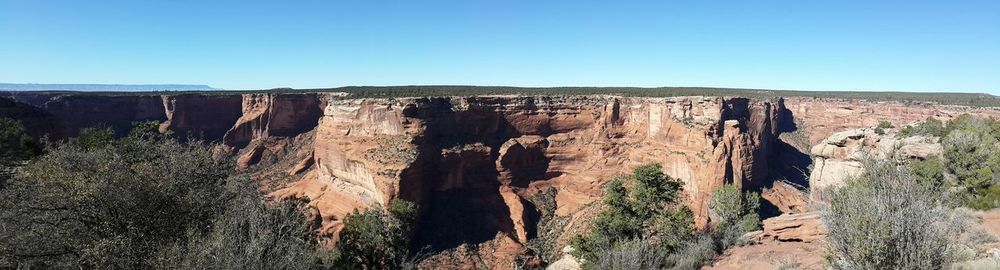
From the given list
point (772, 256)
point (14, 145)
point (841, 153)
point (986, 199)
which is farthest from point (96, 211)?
point (841, 153)

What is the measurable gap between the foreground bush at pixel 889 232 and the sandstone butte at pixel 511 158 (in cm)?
2460

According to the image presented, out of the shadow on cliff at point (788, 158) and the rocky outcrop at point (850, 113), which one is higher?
the rocky outcrop at point (850, 113)

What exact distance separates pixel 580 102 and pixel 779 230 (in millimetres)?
28952

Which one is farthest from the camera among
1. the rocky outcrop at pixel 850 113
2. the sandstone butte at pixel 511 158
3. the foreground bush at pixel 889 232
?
the rocky outcrop at pixel 850 113

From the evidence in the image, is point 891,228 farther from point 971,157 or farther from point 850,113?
point 850,113

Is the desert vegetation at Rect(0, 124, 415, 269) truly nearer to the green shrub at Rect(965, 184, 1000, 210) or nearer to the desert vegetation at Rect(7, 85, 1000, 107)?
the green shrub at Rect(965, 184, 1000, 210)

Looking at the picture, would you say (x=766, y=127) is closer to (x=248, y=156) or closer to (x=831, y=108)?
(x=831, y=108)

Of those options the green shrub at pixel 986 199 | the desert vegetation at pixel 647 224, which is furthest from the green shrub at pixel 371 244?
the green shrub at pixel 986 199

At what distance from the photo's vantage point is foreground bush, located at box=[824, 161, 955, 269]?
25.7 feet

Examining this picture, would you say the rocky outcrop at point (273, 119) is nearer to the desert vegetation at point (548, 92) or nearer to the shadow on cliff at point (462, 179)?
the desert vegetation at point (548, 92)

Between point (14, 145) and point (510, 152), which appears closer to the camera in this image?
point (14, 145)

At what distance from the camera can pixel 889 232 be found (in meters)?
8.03

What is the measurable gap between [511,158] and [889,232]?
34.7 metres

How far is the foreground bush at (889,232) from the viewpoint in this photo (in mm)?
7828
